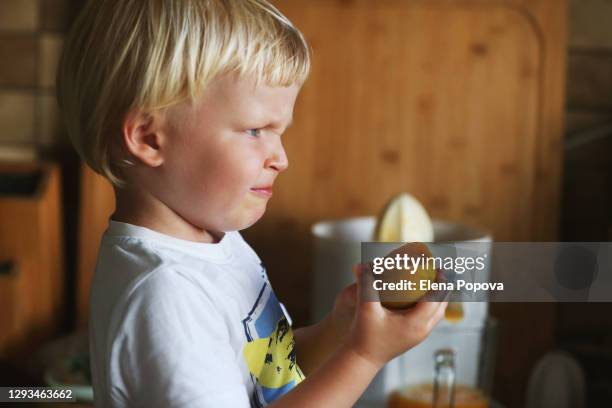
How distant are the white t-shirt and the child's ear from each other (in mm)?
45

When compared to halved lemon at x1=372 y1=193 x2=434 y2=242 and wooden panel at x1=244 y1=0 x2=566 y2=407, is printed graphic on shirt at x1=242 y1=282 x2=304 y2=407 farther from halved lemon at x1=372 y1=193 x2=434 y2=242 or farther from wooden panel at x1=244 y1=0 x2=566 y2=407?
wooden panel at x1=244 y1=0 x2=566 y2=407

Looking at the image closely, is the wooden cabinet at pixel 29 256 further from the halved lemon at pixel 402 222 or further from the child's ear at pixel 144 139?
the child's ear at pixel 144 139

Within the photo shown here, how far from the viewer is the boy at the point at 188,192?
45 centimetres

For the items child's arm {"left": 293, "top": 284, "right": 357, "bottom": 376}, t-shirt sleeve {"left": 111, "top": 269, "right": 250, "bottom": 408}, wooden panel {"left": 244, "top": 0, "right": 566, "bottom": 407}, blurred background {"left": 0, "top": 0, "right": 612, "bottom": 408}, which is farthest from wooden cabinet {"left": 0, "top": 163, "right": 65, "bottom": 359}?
t-shirt sleeve {"left": 111, "top": 269, "right": 250, "bottom": 408}

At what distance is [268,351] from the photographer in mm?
530

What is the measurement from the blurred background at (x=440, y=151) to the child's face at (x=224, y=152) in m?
0.66

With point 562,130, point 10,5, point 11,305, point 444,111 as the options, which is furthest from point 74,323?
point 562,130

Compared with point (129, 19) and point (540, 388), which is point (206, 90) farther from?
point (540, 388)

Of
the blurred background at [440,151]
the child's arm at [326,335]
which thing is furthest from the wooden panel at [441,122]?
the child's arm at [326,335]

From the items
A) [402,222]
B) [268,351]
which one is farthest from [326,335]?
[402,222]

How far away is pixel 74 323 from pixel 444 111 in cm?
68

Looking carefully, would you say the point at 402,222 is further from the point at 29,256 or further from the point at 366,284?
the point at 29,256

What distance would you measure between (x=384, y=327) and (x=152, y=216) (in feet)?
0.53

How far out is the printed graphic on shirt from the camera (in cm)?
51
